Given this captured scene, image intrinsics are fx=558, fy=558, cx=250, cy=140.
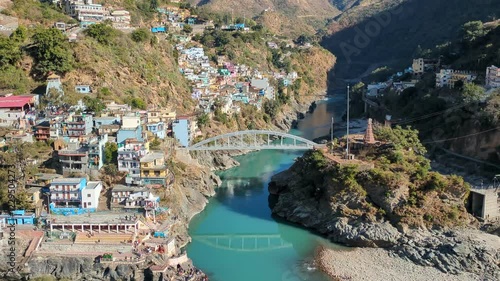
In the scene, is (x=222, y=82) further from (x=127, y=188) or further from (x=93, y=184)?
(x=127, y=188)

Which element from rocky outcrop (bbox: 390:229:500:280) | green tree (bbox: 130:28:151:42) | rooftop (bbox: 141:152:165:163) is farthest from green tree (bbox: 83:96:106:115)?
rocky outcrop (bbox: 390:229:500:280)

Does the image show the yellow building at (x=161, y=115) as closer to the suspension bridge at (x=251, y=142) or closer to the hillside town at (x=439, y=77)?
the suspension bridge at (x=251, y=142)

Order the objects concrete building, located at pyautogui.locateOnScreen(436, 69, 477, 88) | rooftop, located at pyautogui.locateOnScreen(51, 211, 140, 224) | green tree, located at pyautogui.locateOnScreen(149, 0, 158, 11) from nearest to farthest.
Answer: rooftop, located at pyautogui.locateOnScreen(51, 211, 140, 224)
concrete building, located at pyautogui.locateOnScreen(436, 69, 477, 88)
green tree, located at pyautogui.locateOnScreen(149, 0, 158, 11)

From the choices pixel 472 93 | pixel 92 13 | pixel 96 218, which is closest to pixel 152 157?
pixel 96 218

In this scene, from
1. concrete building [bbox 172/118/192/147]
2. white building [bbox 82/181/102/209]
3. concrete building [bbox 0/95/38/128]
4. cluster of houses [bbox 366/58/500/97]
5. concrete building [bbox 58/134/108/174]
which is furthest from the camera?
concrete building [bbox 172/118/192/147]

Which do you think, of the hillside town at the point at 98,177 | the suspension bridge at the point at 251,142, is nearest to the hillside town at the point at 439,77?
the suspension bridge at the point at 251,142

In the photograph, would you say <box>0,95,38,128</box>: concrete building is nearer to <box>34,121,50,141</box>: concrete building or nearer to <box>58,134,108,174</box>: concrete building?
<box>34,121,50,141</box>: concrete building
